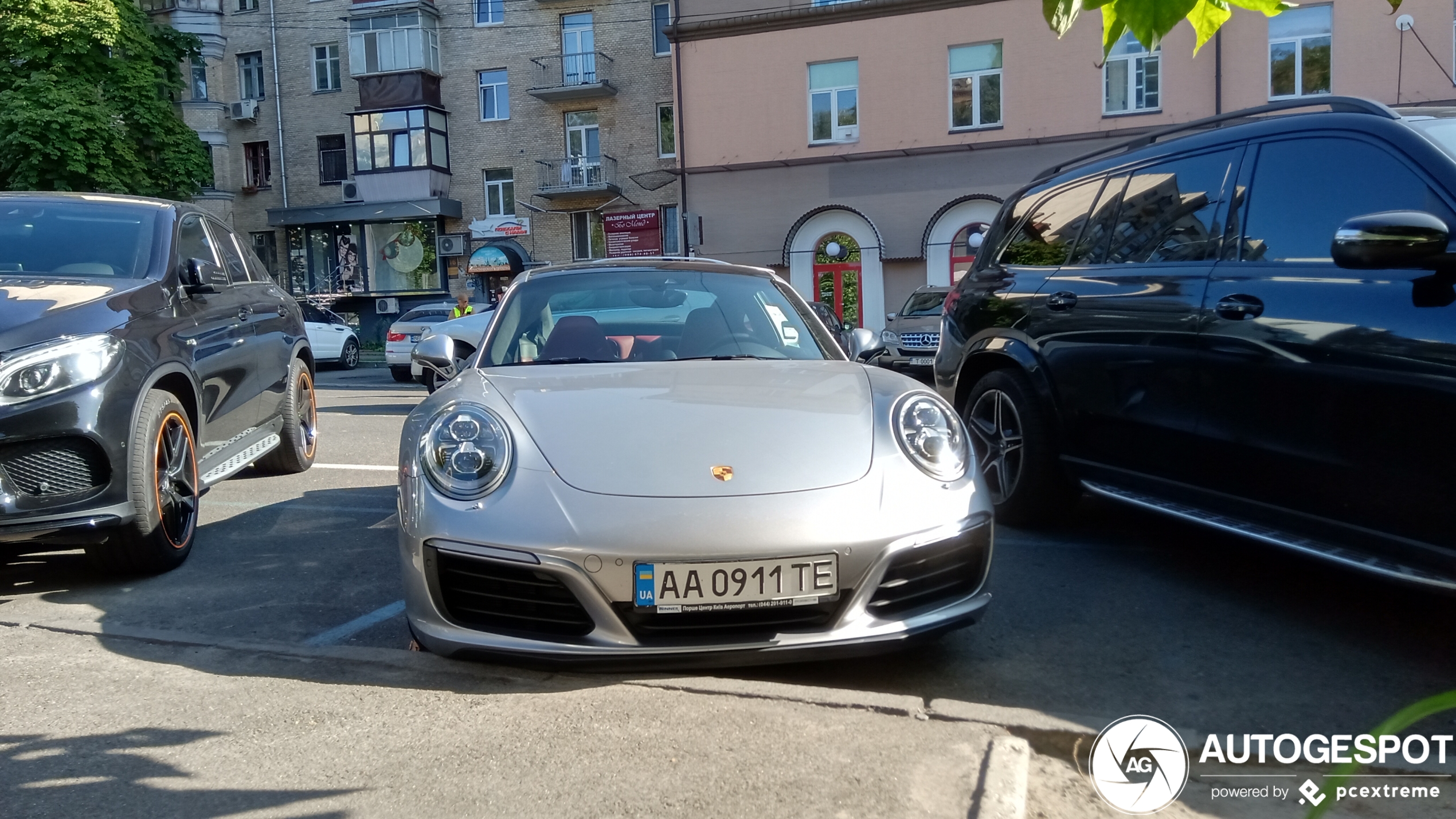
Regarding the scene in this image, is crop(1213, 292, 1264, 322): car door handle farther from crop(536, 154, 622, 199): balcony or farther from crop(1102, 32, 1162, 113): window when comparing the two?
crop(536, 154, 622, 199): balcony

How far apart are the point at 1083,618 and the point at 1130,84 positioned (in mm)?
22796

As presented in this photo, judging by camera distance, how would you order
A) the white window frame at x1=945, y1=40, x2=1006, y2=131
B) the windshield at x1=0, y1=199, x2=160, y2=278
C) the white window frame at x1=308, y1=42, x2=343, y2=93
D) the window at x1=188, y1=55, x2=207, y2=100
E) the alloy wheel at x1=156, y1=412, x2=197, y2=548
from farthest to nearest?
the window at x1=188, y1=55, x2=207, y2=100 → the white window frame at x1=308, y1=42, x2=343, y2=93 → the white window frame at x1=945, y1=40, x2=1006, y2=131 → the windshield at x1=0, y1=199, x2=160, y2=278 → the alloy wheel at x1=156, y1=412, x2=197, y2=548

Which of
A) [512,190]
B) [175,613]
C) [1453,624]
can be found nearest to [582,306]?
[175,613]

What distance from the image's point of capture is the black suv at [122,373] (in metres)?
4.15

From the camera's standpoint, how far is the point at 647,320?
448 cm

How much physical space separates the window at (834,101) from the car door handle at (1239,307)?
23.4 metres

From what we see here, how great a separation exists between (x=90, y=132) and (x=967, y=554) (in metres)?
29.6

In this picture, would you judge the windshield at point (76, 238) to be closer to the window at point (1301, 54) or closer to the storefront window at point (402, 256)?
the window at point (1301, 54)

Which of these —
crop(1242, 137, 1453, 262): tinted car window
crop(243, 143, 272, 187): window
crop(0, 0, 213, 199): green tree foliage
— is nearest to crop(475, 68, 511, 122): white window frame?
crop(243, 143, 272, 187): window

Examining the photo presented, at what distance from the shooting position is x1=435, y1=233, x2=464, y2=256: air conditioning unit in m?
35.4

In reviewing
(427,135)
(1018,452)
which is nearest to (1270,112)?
(1018,452)

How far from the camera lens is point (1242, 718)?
301 centimetres

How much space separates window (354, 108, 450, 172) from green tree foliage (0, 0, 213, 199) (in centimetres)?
672

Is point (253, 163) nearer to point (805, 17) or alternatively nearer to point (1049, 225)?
point (805, 17)
